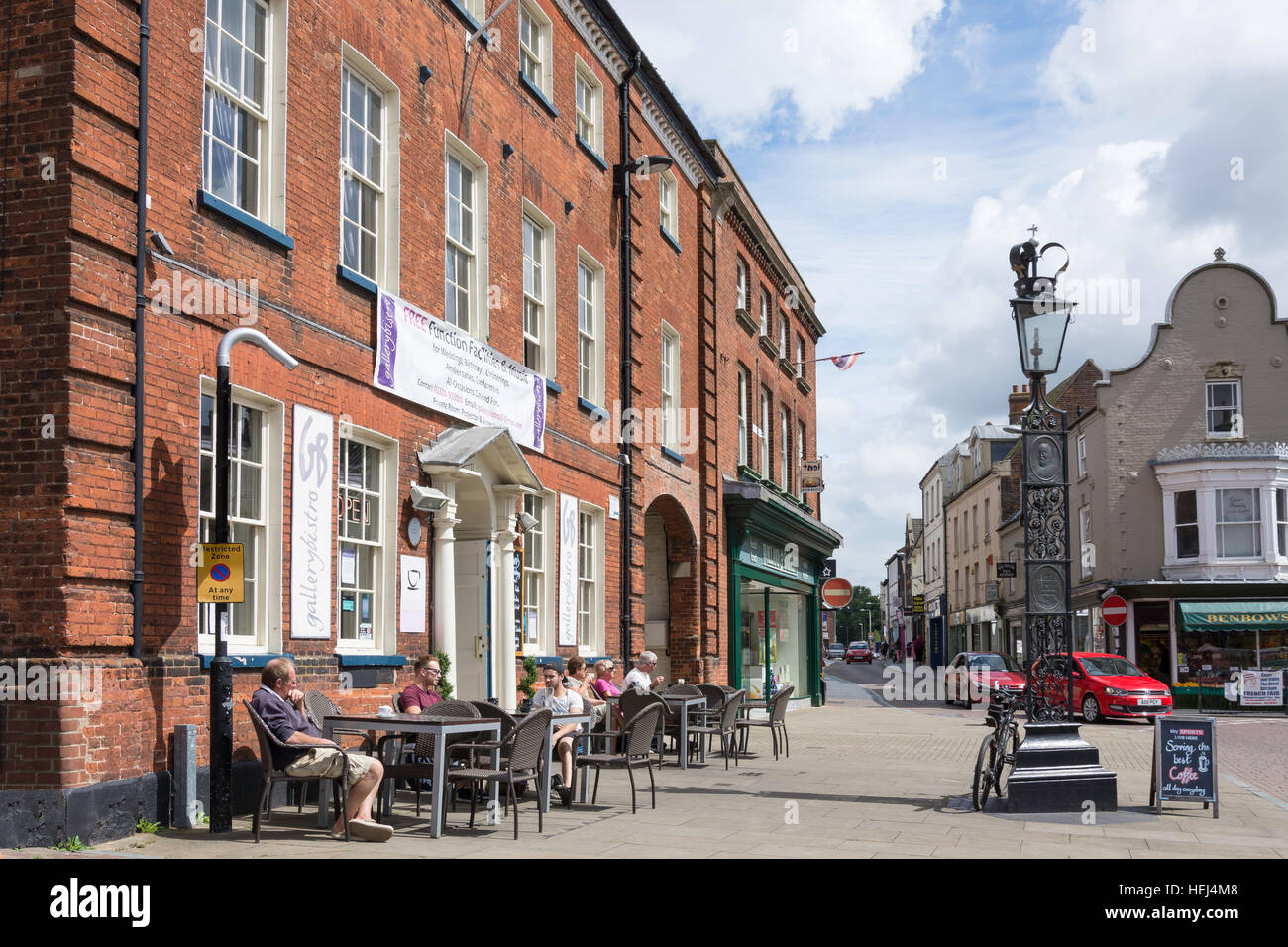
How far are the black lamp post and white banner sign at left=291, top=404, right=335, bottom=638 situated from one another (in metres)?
6.16

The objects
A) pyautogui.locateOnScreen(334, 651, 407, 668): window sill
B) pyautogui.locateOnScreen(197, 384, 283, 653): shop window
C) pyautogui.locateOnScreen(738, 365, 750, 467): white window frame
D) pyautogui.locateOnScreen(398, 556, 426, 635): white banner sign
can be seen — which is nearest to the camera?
pyautogui.locateOnScreen(197, 384, 283, 653): shop window

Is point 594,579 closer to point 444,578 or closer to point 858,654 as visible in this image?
point 444,578

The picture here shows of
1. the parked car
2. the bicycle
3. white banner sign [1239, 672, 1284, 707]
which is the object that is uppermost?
the bicycle

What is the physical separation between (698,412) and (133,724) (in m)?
16.4

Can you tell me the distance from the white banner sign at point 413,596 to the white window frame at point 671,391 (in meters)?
9.24

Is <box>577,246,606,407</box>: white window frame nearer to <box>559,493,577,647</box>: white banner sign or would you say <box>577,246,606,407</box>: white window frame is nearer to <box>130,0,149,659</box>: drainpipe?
<box>559,493,577,647</box>: white banner sign

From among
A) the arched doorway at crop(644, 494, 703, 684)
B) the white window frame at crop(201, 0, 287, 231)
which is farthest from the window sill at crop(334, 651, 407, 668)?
the arched doorway at crop(644, 494, 703, 684)

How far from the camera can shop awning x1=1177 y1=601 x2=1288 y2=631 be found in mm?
33344

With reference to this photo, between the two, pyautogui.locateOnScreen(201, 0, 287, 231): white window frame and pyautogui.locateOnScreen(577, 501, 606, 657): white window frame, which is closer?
pyautogui.locateOnScreen(201, 0, 287, 231): white window frame

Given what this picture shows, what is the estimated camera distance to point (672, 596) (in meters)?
23.3

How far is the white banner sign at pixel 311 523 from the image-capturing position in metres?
10.7

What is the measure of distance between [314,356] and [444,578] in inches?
124

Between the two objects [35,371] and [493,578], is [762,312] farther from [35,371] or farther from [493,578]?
[35,371]

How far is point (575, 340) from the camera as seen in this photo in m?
17.8
